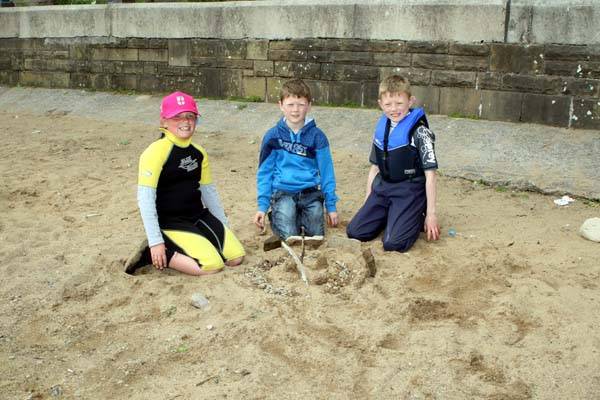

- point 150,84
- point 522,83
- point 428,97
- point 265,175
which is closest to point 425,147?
point 265,175

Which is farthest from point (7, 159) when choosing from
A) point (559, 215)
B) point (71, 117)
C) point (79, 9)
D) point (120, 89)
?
point (559, 215)

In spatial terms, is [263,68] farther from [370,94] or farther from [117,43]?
[117,43]

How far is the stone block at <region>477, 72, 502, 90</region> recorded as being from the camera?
7.27 meters

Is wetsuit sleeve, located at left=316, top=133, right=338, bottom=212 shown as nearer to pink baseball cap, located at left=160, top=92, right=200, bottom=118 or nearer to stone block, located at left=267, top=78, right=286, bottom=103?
pink baseball cap, located at left=160, top=92, right=200, bottom=118

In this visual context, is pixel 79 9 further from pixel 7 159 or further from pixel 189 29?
pixel 7 159

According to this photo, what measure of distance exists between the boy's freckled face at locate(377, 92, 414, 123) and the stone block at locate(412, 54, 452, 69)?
2.60 meters

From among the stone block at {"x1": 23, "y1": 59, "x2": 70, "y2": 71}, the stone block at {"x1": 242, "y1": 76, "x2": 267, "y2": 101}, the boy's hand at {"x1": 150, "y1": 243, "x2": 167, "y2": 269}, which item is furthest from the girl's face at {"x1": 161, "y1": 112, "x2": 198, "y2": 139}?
the stone block at {"x1": 23, "y1": 59, "x2": 70, "y2": 71}

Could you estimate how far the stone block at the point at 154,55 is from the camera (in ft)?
32.0

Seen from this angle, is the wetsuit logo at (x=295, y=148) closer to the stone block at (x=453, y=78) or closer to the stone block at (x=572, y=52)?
the stone block at (x=453, y=78)

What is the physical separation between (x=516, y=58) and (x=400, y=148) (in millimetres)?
2671

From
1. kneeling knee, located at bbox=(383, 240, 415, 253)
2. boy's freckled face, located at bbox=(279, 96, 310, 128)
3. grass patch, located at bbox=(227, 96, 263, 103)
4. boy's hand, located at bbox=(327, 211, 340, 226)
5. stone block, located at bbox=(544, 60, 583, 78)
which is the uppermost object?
stone block, located at bbox=(544, 60, 583, 78)

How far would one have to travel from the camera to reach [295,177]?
5344 mm

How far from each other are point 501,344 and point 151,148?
2.33m

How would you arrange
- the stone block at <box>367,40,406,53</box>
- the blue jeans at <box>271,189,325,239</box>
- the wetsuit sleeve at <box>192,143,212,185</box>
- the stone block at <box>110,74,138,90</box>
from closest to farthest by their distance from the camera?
the wetsuit sleeve at <box>192,143,212,185</box>, the blue jeans at <box>271,189,325,239</box>, the stone block at <box>367,40,406,53</box>, the stone block at <box>110,74,138,90</box>
